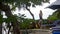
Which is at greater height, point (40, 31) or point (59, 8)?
point (59, 8)

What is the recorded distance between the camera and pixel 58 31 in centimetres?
471

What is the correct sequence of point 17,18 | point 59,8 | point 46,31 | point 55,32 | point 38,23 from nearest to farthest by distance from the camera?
point 55,32 → point 59,8 → point 17,18 → point 46,31 → point 38,23

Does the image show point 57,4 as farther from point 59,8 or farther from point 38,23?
point 38,23

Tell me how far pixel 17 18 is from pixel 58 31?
220 inches

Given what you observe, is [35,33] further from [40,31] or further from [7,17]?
[7,17]

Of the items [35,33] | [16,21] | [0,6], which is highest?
[0,6]

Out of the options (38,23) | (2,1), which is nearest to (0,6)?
(2,1)

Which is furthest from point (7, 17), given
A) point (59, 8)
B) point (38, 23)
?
point (59, 8)

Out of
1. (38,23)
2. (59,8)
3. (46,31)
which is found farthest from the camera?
(38,23)

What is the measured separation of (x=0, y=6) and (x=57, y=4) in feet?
19.8

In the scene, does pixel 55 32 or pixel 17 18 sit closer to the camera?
pixel 55 32

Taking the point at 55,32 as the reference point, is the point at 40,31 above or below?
below

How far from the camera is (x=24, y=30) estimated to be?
13.4m

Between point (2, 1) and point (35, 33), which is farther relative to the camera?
point (35, 33)
